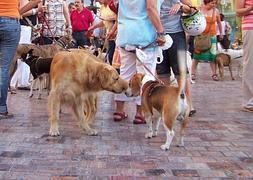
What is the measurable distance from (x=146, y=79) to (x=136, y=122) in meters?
0.94

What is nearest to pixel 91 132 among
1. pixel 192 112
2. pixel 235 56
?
pixel 192 112

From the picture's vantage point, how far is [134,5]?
6145 mm

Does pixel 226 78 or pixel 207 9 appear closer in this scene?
pixel 207 9

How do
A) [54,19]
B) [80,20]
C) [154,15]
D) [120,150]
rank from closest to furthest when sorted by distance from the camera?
1. [120,150]
2. [154,15]
3. [54,19]
4. [80,20]

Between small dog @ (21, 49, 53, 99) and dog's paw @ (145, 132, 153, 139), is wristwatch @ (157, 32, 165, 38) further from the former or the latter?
small dog @ (21, 49, 53, 99)

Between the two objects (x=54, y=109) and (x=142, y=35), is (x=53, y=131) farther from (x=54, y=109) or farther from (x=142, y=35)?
(x=142, y=35)

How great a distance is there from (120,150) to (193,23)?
208 centimetres

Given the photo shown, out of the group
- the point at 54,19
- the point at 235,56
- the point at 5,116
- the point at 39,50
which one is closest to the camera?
the point at 5,116

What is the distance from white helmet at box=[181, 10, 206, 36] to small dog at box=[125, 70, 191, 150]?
3.15 ft

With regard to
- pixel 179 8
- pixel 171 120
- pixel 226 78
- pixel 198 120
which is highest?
pixel 179 8

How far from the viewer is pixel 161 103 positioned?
5.15 m

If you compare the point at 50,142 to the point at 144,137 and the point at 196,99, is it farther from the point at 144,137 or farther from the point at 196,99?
the point at 196,99

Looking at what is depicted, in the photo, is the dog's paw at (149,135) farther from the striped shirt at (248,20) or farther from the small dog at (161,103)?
the striped shirt at (248,20)

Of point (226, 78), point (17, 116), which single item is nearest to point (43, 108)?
point (17, 116)
